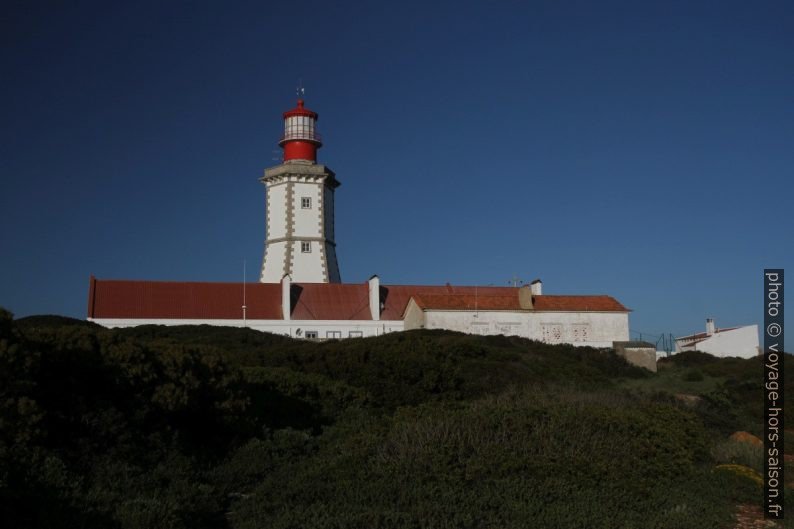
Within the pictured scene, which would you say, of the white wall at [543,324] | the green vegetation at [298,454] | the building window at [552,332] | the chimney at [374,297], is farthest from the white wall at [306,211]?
the green vegetation at [298,454]

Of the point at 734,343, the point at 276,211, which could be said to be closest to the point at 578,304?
the point at 734,343

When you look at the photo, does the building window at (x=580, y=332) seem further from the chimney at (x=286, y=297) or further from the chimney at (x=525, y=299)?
the chimney at (x=286, y=297)

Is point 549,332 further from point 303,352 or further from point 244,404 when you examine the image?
point 244,404

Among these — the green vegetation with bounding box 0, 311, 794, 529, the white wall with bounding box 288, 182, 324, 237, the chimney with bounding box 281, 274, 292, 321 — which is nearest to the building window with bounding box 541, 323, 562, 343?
the chimney with bounding box 281, 274, 292, 321

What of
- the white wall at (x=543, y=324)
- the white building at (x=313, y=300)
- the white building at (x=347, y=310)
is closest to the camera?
the white wall at (x=543, y=324)

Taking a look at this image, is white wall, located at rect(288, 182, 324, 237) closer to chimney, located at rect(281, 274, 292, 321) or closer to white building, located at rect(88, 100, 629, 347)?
white building, located at rect(88, 100, 629, 347)

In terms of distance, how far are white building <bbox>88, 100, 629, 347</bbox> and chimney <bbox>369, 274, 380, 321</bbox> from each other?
6cm

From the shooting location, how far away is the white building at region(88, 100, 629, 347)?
116 ft

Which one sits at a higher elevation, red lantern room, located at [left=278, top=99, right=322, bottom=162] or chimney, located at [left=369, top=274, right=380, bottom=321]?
red lantern room, located at [left=278, top=99, right=322, bottom=162]

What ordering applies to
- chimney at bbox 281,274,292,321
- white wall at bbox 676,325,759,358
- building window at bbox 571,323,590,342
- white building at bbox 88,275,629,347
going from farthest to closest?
white wall at bbox 676,325,759,358 → chimney at bbox 281,274,292,321 → building window at bbox 571,323,590,342 → white building at bbox 88,275,629,347

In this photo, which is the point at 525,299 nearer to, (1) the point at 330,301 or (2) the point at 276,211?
(1) the point at 330,301

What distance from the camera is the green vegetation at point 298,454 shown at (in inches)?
280

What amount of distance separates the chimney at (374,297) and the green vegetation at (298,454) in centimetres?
2403

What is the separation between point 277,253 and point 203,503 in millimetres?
34643
